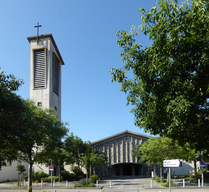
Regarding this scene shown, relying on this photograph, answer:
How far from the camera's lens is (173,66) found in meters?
8.56

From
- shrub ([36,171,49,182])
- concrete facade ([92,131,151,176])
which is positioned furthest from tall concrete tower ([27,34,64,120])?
concrete facade ([92,131,151,176])

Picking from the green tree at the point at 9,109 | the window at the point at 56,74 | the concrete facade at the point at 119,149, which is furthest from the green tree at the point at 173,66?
the concrete facade at the point at 119,149

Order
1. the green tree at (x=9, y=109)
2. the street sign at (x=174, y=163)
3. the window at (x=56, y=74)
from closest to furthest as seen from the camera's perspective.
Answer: the street sign at (x=174, y=163) < the green tree at (x=9, y=109) < the window at (x=56, y=74)

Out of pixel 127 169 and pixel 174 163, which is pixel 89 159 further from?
pixel 127 169

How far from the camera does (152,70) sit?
320 inches

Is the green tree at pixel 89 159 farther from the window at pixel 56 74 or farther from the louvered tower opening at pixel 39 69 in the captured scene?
the louvered tower opening at pixel 39 69

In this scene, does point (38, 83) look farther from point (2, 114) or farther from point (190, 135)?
point (190, 135)

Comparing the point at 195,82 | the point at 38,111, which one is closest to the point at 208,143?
the point at 195,82

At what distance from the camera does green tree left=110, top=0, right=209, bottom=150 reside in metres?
7.91

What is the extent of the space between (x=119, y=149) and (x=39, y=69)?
80.2ft

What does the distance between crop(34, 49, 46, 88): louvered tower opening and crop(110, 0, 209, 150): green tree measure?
34.4 meters

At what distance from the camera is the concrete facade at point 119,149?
50406 millimetres

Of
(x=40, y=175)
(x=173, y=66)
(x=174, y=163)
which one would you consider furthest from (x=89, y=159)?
(x=173, y=66)

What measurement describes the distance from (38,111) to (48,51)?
21.6 meters
